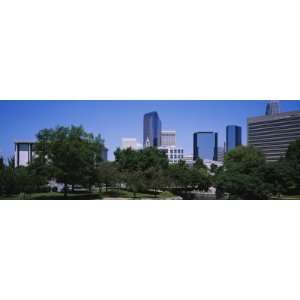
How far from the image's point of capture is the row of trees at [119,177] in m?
8.88

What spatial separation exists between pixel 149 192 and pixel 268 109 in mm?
3937

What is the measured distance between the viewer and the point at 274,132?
9.09m

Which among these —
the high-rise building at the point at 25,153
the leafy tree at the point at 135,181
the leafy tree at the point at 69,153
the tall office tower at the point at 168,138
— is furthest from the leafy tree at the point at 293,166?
the leafy tree at the point at 69,153

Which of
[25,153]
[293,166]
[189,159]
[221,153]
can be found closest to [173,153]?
[189,159]

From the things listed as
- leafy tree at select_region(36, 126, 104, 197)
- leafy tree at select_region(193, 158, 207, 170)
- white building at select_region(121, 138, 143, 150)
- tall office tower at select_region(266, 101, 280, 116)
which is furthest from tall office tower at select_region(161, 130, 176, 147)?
tall office tower at select_region(266, 101, 280, 116)

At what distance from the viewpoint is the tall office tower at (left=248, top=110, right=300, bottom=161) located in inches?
348

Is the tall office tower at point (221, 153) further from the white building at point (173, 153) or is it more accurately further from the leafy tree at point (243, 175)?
the white building at point (173, 153)

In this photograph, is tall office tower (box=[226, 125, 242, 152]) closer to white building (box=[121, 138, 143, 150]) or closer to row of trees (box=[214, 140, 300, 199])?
row of trees (box=[214, 140, 300, 199])

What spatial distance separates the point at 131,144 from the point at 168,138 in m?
1.05

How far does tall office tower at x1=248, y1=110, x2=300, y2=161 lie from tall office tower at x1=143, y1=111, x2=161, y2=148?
2.47m

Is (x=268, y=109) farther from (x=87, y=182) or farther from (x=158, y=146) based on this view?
(x=87, y=182)

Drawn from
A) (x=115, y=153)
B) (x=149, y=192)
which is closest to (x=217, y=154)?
(x=149, y=192)

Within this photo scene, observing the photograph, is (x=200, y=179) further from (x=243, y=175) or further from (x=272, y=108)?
(x=272, y=108)

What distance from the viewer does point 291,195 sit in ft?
29.2
